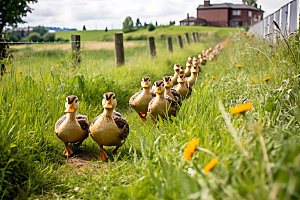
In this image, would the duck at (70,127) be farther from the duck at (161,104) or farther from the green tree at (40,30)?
the green tree at (40,30)

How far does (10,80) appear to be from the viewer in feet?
14.3

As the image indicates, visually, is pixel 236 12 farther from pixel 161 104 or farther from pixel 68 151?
pixel 68 151

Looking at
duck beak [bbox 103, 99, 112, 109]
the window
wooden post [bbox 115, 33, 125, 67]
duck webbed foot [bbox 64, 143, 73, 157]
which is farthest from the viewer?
the window

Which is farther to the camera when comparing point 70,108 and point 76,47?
point 76,47

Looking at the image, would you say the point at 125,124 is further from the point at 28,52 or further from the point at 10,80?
the point at 28,52

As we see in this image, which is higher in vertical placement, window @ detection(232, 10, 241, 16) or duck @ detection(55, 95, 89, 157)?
window @ detection(232, 10, 241, 16)

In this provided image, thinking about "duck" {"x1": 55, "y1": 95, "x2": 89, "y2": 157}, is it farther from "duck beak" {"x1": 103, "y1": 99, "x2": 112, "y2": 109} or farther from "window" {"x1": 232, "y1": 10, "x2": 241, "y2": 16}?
"window" {"x1": 232, "y1": 10, "x2": 241, "y2": 16}

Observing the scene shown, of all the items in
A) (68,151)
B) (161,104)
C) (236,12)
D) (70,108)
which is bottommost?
(68,151)

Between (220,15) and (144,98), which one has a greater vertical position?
(220,15)

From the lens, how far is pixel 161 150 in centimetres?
266

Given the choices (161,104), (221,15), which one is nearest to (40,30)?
(221,15)

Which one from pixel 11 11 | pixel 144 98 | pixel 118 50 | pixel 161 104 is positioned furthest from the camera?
pixel 11 11

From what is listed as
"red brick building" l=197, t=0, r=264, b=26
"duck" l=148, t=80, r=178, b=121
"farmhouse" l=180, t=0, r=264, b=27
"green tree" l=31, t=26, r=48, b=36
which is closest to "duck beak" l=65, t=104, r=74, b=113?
"duck" l=148, t=80, r=178, b=121

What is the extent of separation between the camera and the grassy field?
1.54 m
